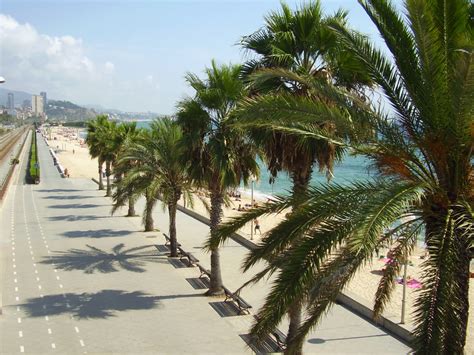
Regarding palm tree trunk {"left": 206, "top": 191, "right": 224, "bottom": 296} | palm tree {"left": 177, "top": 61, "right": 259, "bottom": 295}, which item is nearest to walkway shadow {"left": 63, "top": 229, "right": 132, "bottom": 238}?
palm tree trunk {"left": 206, "top": 191, "right": 224, "bottom": 296}

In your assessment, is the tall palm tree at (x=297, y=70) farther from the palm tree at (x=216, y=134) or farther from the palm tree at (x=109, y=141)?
the palm tree at (x=109, y=141)

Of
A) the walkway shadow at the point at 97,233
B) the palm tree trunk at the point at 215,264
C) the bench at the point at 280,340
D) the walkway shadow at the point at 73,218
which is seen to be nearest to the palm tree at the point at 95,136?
the walkway shadow at the point at 73,218

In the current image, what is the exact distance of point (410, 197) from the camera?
528 centimetres

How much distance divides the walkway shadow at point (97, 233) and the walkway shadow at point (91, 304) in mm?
8977

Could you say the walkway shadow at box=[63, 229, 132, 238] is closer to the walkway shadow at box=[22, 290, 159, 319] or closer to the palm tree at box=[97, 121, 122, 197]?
the palm tree at box=[97, 121, 122, 197]

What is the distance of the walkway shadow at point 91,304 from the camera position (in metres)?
13.4

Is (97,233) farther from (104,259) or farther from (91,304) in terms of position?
(91,304)

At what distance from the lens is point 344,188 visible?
5891 millimetres

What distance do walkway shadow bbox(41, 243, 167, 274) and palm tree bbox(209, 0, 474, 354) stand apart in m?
12.6

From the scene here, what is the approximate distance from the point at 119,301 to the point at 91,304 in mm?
733

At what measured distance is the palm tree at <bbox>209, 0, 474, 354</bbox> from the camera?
5.20 meters

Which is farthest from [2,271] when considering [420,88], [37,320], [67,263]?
[420,88]

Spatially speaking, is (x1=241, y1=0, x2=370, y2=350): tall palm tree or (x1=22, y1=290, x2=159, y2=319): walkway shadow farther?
(x1=22, y1=290, x2=159, y2=319): walkway shadow

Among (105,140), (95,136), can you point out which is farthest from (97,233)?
(95,136)
